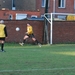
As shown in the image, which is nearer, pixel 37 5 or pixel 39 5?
pixel 37 5

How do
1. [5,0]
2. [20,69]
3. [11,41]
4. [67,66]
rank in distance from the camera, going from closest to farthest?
[20,69] < [67,66] < [11,41] < [5,0]

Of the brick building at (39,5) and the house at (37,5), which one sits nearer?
the house at (37,5)

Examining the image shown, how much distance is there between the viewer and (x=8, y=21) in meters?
39.0

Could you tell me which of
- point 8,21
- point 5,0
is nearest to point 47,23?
point 8,21

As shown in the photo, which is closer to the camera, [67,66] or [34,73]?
[34,73]

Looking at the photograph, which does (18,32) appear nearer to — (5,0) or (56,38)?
(56,38)

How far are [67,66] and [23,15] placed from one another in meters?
38.4

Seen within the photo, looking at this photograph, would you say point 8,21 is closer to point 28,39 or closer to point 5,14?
point 28,39

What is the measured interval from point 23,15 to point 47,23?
14462 mm

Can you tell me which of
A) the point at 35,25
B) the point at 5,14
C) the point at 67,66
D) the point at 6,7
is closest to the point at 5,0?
the point at 6,7

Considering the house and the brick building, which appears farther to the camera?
the brick building

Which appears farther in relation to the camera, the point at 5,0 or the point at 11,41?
the point at 5,0

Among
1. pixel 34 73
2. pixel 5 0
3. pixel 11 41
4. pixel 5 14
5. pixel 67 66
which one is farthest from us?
pixel 5 0

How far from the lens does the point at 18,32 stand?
39312 mm
